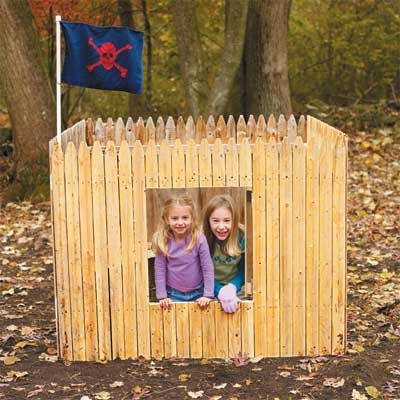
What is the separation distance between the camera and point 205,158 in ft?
18.9

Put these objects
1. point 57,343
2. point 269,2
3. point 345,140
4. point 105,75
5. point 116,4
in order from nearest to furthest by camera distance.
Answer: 1. point 345,140
2. point 57,343
3. point 105,75
4. point 269,2
5. point 116,4

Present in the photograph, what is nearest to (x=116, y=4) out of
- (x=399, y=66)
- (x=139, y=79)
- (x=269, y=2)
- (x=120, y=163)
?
(x=269, y=2)

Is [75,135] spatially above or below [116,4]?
below

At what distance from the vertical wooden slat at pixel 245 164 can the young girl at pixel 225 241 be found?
47cm

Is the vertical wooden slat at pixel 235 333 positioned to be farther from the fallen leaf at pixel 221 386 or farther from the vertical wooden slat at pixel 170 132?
the vertical wooden slat at pixel 170 132

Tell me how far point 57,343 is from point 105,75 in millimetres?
2343

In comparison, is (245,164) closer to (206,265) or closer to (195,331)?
(206,265)

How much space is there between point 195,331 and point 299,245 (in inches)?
41.1

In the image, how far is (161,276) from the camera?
6.14m

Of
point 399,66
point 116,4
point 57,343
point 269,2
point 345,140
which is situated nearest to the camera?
point 345,140

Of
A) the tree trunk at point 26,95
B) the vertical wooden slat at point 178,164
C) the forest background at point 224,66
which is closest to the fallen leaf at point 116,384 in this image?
the vertical wooden slat at point 178,164

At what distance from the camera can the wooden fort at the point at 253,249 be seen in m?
5.76

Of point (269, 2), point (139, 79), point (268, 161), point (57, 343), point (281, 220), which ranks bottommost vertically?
point (57, 343)

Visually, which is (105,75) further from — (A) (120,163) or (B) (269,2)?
(B) (269,2)
